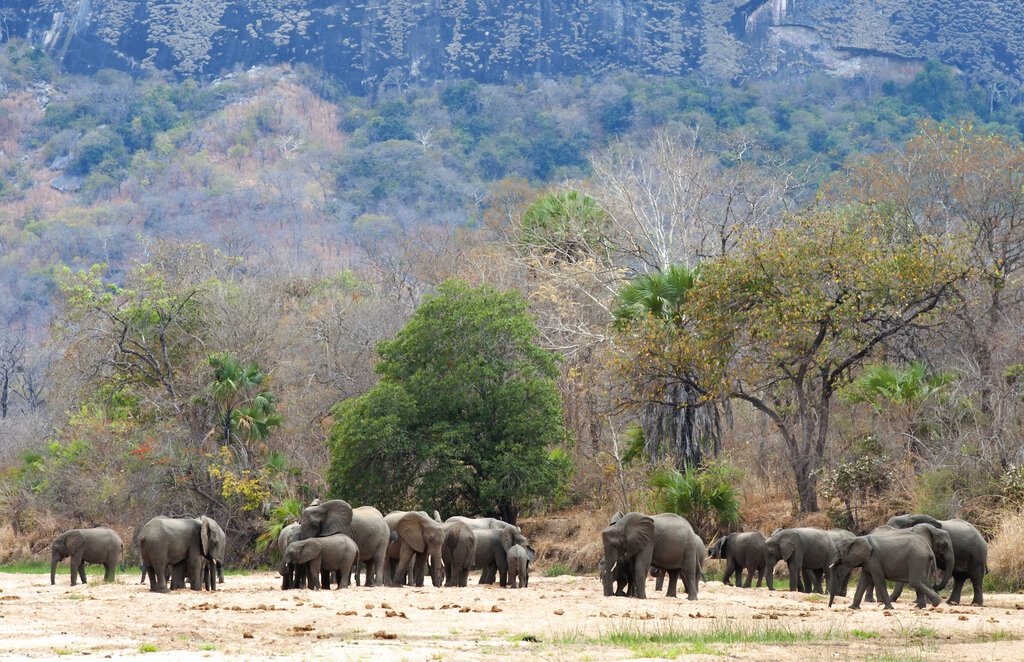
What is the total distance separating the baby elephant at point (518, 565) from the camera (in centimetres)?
2239

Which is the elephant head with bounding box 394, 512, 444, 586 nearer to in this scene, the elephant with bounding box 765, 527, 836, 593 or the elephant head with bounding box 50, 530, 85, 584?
the elephant with bounding box 765, 527, 836, 593

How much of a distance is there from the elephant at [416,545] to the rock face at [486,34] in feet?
358

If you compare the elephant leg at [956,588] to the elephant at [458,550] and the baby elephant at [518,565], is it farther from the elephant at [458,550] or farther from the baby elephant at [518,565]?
the elephant at [458,550]

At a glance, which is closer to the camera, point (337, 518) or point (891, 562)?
point (891, 562)

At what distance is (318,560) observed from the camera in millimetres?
21266

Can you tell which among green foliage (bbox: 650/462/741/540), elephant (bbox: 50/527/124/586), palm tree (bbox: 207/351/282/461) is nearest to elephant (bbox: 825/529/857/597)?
green foliage (bbox: 650/462/741/540)

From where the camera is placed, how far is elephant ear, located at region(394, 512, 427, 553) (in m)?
22.7

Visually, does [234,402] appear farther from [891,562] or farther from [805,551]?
[891,562]

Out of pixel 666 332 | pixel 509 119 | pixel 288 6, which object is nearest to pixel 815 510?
pixel 666 332

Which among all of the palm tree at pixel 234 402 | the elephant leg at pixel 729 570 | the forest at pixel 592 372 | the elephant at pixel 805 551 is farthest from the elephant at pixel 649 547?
the palm tree at pixel 234 402

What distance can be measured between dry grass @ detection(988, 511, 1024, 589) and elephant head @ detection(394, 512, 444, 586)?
8491mm

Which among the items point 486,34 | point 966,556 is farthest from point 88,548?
point 486,34

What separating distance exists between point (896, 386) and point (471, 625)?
12224 mm

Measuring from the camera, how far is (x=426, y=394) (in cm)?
2984
